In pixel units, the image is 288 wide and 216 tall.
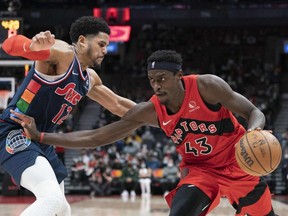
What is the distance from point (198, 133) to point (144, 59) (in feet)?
60.6

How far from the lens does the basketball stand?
3.44 metres

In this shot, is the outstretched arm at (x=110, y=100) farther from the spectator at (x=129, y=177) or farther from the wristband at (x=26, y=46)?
the spectator at (x=129, y=177)

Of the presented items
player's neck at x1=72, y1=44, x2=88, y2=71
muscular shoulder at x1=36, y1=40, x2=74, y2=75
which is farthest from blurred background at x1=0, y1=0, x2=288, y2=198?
muscular shoulder at x1=36, y1=40, x2=74, y2=75

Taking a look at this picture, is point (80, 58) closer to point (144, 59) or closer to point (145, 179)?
point (145, 179)

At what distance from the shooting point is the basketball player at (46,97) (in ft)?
11.2

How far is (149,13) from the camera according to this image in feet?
58.5

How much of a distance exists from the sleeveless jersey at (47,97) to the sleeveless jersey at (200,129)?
584mm

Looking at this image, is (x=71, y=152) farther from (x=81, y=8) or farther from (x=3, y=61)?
(x=3, y=61)

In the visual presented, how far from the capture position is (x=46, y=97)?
3705 millimetres

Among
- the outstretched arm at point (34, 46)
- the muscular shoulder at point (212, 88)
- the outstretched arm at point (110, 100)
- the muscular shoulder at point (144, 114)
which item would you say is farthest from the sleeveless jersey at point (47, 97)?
A: the muscular shoulder at point (212, 88)

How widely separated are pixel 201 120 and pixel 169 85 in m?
0.32

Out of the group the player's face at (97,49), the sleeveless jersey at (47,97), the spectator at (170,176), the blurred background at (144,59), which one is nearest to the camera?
the sleeveless jersey at (47,97)

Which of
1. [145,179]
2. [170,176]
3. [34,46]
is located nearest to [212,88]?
[34,46]

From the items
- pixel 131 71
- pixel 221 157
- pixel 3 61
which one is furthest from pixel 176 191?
pixel 131 71
